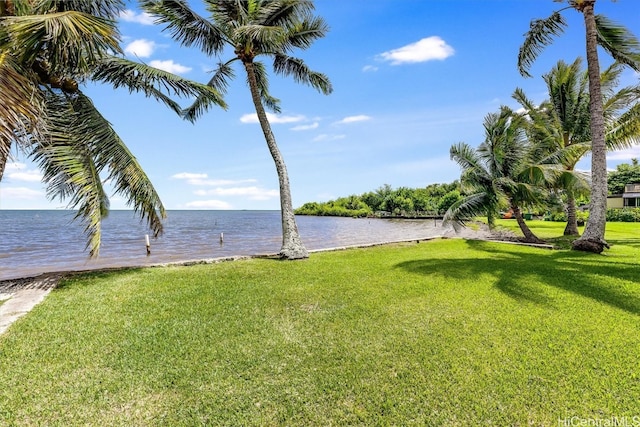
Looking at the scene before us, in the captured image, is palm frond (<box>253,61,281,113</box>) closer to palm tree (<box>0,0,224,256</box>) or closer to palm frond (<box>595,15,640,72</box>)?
palm tree (<box>0,0,224,256</box>)

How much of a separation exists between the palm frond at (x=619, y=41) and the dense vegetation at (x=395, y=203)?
35.7 m

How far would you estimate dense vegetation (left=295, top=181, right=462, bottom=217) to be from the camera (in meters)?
69.4

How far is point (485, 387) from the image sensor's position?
3.43 m

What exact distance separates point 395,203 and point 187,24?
69.5m

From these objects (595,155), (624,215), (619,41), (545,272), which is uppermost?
(619,41)

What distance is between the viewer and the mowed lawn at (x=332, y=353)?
10.4ft

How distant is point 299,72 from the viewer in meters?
12.1

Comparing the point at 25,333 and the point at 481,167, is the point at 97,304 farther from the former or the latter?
the point at 481,167

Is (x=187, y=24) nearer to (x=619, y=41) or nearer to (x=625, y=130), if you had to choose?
(x=619, y=41)

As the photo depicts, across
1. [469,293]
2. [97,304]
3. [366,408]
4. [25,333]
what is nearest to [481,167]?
[469,293]

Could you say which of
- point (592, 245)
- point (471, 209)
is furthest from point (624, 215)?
point (592, 245)

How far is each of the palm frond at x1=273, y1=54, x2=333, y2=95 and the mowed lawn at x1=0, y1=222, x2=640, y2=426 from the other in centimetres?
796

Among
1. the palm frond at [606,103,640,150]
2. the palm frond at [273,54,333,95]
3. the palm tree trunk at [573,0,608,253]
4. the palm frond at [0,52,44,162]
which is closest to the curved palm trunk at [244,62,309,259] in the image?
the palm frond at [273,54,333,95]

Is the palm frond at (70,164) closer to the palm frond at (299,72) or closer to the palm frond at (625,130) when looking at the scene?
the palm frond at (299,72)
